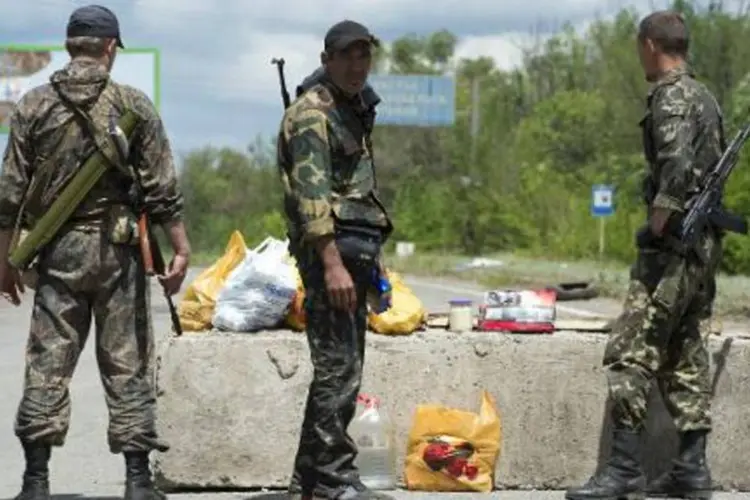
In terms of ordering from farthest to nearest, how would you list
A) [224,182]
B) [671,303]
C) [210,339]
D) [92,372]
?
[224,182], [92,372], [210,339], [671,303]

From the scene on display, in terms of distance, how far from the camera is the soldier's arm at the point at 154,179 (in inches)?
259

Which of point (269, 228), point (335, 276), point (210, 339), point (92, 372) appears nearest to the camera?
point (335, 276)

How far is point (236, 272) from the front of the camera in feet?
25.0

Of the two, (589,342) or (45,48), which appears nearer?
(589,342)

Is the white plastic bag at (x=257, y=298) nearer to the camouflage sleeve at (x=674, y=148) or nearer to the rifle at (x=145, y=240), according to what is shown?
the rifle at (x=145, y=240)

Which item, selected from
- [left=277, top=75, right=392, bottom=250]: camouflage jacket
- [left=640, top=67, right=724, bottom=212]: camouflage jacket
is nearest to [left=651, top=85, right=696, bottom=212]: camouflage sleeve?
[left=640, top=67, right=724, bottom=212]: camouflage jacket

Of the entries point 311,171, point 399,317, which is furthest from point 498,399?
point 311,171

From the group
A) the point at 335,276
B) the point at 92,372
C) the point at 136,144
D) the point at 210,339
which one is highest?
the point at 136,144

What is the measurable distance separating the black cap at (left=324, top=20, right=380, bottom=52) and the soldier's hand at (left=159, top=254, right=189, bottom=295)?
0.99 metres

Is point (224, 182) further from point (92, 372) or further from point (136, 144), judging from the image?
point (136, 144)

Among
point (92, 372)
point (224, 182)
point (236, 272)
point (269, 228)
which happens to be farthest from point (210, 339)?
point (224, 182)

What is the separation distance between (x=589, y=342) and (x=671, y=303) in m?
0.66

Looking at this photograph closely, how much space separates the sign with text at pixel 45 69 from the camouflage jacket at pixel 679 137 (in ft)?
127

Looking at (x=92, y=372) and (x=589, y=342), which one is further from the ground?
(x=589, y=342)
